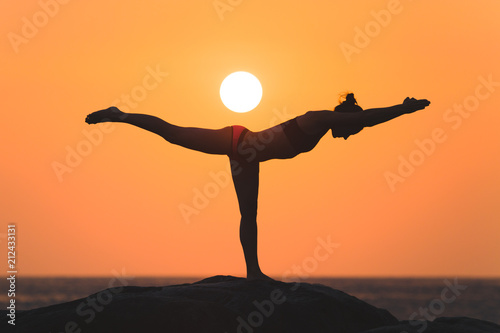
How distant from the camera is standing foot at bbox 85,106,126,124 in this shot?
9.76 meters

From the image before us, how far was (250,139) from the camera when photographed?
959 cm

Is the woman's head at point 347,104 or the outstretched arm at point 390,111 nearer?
the outstretched arm at point 390,111

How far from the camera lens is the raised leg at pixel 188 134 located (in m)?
9.54

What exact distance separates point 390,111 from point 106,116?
4.00 metres

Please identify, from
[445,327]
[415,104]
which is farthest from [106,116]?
[445,327]

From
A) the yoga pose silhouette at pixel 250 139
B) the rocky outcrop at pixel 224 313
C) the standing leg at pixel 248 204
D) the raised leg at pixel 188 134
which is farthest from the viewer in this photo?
the standing leg at pixel 248 204

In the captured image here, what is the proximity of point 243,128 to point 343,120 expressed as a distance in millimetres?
1501

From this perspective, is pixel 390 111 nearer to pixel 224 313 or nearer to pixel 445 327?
pixel 445 327

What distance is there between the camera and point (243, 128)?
9.70m

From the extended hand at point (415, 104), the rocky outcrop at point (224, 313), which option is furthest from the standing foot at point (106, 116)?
the extended hand at point (415, 104)

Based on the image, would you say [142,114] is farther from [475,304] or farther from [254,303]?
[475,304]

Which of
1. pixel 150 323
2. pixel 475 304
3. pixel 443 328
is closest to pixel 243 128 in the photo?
pixel 150 323

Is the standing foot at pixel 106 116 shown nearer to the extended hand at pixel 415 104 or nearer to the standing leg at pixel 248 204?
the standing leg at pixel 248 204

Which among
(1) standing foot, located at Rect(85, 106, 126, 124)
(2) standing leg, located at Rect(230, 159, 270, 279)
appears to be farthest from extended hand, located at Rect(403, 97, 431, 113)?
(1) standing foot, located at Rect(85, 106, 126, 124)
